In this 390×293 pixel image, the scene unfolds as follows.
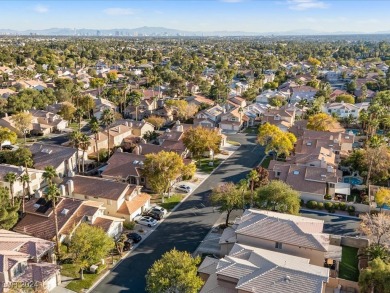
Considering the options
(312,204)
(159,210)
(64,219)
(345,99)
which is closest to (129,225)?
(159,210)

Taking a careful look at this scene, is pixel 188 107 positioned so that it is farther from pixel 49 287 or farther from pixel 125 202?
pixel 49 287

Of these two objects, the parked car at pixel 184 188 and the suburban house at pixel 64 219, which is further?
the parked car at pixel 184 188

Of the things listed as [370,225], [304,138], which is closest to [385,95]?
[304,138]

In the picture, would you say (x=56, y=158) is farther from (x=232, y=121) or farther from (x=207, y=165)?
(x=232, y=121)

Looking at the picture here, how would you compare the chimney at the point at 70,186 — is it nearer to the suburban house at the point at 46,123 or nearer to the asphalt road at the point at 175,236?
the asphalt road at the point at 175,236

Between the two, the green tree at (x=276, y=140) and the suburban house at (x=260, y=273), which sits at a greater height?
the green tree at (x=276, y=140)

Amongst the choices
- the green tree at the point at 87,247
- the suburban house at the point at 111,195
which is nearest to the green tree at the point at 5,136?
the suburban house at the point at 111,195

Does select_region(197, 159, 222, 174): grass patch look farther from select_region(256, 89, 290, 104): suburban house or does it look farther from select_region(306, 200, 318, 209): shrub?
select_region(256, 89, 290, 104): suburban house

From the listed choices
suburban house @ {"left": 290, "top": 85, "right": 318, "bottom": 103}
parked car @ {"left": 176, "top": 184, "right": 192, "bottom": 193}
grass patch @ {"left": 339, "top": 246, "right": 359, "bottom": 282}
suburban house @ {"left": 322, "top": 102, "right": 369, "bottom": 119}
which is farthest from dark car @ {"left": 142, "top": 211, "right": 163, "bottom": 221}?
suburban house @ {"left": 290, "top": 85, "right": 318, "bottom": 103}
